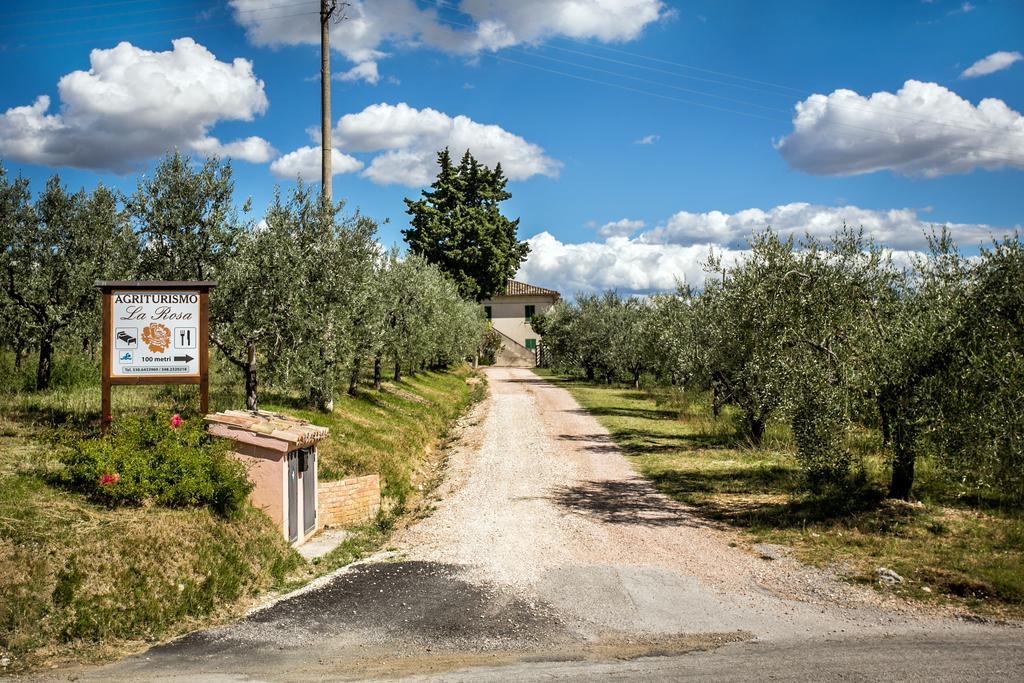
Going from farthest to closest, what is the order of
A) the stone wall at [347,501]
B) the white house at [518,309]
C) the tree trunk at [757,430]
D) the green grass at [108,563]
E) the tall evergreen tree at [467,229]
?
the white house at [518,309] → the tall evergreen tree at [467,229] → the tree trunk at [757,430] → the stone wall at [347,501] → the green grass at [108,563]

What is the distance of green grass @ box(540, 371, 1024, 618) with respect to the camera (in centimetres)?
922

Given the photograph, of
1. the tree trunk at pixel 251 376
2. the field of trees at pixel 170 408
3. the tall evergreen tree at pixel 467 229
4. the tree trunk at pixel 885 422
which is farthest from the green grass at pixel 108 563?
the tall evergreen tree at pixel 467 229

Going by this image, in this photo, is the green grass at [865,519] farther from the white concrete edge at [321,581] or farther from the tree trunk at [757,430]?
the white concrete edge at [321,581]

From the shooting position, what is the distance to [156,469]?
9828 mm

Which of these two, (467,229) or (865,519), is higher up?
(467,229)

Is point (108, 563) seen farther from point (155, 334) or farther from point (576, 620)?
point (576, 620)

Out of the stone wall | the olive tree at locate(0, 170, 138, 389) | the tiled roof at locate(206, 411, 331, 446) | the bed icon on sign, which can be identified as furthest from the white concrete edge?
the olive tree at locate(0, 170, 138, 389)

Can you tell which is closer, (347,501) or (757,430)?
(347,501)

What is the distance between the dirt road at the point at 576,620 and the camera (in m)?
6.88

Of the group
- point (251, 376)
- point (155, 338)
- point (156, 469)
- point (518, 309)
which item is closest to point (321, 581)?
point (156, 469)

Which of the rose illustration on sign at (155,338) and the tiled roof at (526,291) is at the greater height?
the tiled roof at (526,291)

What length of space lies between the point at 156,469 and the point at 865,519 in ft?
35.1

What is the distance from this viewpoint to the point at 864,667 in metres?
6.80

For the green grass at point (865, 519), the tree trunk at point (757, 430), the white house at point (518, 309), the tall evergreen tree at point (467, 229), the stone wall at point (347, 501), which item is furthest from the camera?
the white house at point (518, 309)
